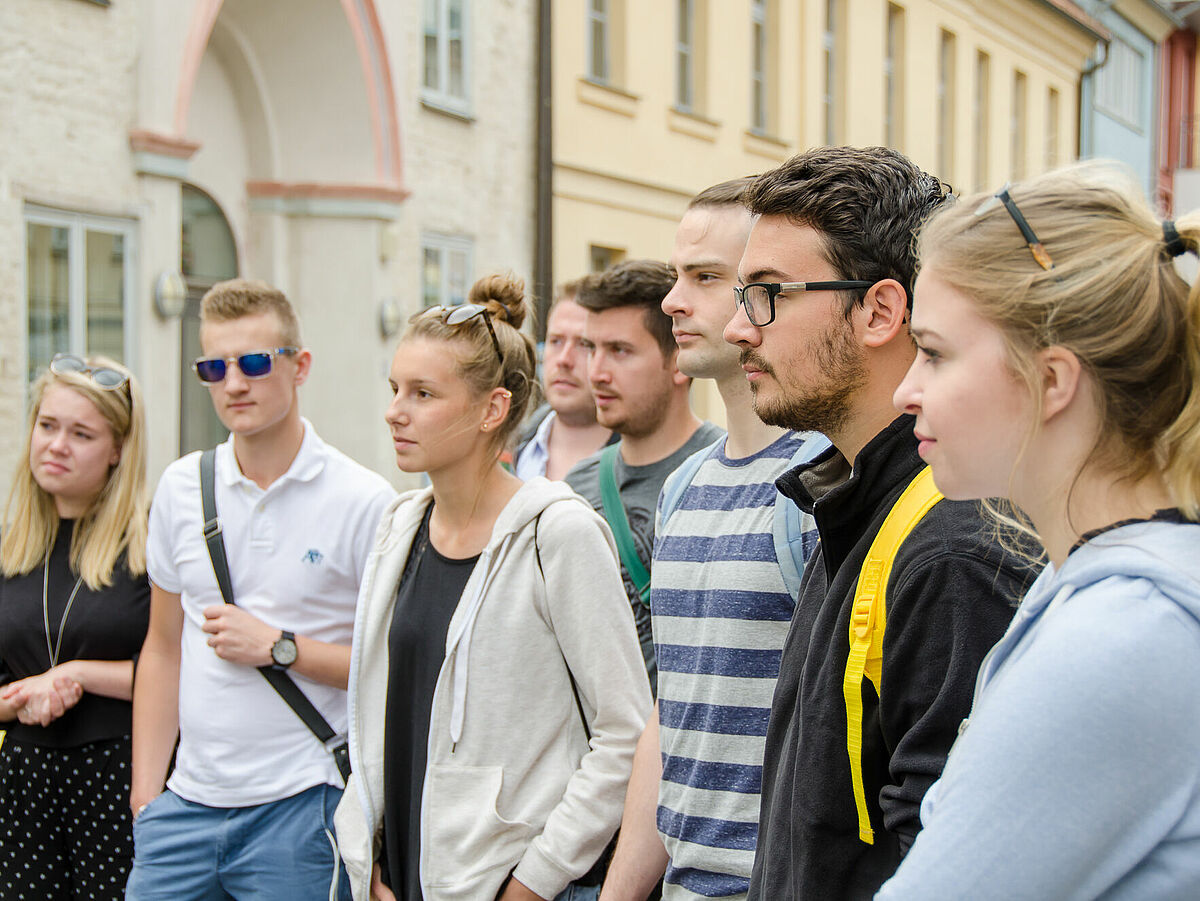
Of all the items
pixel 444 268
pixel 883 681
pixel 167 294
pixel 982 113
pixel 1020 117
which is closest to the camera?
pixel 883 681

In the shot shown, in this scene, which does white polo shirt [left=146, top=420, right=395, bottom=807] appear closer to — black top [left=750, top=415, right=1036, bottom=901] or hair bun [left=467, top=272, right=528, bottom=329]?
hair bun [left=467, top=272, right=528, bottom=329]

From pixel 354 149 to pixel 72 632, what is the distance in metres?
8.19

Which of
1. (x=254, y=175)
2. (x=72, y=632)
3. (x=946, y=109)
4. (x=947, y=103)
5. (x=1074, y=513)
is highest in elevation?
(x=947, y=103)

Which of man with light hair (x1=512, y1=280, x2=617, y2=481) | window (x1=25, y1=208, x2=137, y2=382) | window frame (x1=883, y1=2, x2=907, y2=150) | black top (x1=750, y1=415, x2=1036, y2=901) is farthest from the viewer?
window frame (x1=883, y1=2, x2=907, y2=150)

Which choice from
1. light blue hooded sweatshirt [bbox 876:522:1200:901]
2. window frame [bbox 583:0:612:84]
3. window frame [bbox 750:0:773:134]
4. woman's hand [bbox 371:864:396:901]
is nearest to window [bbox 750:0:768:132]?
window frame [bbox 750:0:773:134]

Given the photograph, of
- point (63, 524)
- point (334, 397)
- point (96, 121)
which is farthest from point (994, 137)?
point (63, 524)

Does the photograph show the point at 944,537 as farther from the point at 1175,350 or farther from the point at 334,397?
the point at 334,397

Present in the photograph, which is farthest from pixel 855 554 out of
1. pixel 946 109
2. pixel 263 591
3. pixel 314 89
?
pixel 946 109

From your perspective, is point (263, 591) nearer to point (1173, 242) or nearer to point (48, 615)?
point (48, 615)

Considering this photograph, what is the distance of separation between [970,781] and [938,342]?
49 cm

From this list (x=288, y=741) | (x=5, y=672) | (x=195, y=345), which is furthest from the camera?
(x=195, y=345)

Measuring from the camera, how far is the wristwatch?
11.0ft

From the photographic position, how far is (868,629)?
1669 mm

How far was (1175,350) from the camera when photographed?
4.57 feet
